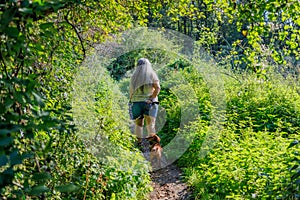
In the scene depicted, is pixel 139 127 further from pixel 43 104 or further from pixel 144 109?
pixel 43 104

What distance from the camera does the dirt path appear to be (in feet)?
16.2

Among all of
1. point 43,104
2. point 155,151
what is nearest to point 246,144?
point 155,151

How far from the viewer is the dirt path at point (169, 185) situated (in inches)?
194

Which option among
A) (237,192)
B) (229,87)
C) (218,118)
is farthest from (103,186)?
(229,87)

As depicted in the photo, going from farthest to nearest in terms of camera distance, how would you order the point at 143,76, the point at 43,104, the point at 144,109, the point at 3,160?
the point at 144,109 → the point at 143,76 → the point at 43,104 → the point at 3,160

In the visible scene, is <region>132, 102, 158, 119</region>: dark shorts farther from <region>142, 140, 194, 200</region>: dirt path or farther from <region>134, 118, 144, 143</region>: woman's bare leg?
<region>142, 140, 194, 200</region>: dirt path

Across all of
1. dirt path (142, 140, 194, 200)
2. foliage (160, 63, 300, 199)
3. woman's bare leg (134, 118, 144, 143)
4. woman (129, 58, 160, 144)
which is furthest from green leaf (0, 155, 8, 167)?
woman's bare leg (134, 118, 144, 143)

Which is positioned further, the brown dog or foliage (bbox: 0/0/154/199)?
the brown dog

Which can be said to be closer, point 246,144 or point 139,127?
point 246,144

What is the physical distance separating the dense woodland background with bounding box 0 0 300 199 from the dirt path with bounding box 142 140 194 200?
7.7 inches

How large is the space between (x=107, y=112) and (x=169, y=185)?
1504 millimetres

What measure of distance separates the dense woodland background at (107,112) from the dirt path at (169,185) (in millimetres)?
194

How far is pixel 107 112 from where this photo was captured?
571 cm

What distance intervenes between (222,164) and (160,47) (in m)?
8.75
